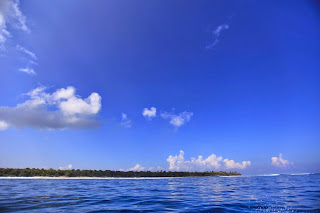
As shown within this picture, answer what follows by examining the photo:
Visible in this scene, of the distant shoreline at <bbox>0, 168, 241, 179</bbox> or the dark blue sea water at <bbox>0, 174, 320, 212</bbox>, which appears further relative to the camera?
the distant shoreline at <bbox>0, 168, 241, 179</bbox>

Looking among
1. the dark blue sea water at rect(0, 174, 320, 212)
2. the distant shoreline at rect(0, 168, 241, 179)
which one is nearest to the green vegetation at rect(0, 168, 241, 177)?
the distant shoreline at rect(0, 168, 241, 179)

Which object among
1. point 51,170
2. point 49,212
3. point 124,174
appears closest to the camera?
point 49,212

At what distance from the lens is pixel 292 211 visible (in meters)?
11.5

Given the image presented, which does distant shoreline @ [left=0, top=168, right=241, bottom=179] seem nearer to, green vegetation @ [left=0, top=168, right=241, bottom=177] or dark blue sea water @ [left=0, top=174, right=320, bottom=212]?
green vegetation @ [left=0, top=168, right=241, bottom=177]

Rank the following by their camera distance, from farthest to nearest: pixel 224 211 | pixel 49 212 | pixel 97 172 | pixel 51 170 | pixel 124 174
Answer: pixel 124 174 < pixel 97 172 < pixel 51 170 < pixel 224 211 < pixel 49 212

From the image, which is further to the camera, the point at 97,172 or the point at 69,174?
A: the point at 97,172

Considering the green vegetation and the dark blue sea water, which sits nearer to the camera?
the dark blue sea water

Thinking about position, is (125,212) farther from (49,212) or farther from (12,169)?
(12,169)

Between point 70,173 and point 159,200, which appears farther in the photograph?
point 70,173

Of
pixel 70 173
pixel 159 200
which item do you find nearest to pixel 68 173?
pixel 70 173

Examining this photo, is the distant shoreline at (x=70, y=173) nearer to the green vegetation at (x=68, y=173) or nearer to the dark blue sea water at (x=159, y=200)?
the green vegetation at (x=68, y=173)

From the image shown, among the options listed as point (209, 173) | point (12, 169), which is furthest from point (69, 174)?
point (209, 173)

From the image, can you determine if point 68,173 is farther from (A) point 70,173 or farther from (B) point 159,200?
(B) point 159,200

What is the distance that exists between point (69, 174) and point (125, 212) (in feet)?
295
